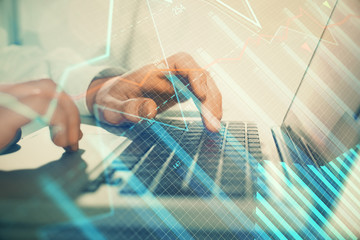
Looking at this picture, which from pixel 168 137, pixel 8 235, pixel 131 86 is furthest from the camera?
pixel 131 86

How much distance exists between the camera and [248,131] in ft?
1.80

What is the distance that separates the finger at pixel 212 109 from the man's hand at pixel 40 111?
32 centimetres

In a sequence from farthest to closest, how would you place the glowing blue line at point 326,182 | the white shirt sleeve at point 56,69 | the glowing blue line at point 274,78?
the white shirt sleeve at point 56,69
the glowing blue line at point 274,78
the glowing blue line at point 326,182

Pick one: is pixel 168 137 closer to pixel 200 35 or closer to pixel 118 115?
pixel 118 115

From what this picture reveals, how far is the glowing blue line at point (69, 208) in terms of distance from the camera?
0.28 metres

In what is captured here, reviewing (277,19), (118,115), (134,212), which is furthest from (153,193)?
(277,19)

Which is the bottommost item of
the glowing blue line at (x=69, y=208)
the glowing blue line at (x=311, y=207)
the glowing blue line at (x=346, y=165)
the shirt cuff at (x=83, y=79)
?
the glowing blue line at (x=311, y=207)

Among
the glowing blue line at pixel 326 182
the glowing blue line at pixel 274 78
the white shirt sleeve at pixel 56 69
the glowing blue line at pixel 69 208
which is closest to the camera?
the glowing blue line at pixel 69 208

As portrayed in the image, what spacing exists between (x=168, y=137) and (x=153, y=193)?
0.16m

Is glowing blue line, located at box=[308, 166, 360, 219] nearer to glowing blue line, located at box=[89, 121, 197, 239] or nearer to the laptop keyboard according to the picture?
the laptop keyboard

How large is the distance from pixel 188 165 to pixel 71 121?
0.97ft

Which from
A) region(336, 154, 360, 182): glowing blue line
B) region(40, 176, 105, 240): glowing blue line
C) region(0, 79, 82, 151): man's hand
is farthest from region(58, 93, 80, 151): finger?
region(336, 154, 360, 182): glowing blue line

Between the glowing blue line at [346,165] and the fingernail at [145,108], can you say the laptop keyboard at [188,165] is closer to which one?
the fingernail at [145,108]

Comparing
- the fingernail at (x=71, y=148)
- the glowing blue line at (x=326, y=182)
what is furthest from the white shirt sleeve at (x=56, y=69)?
the glowing blue line at (x=326, y=182)
